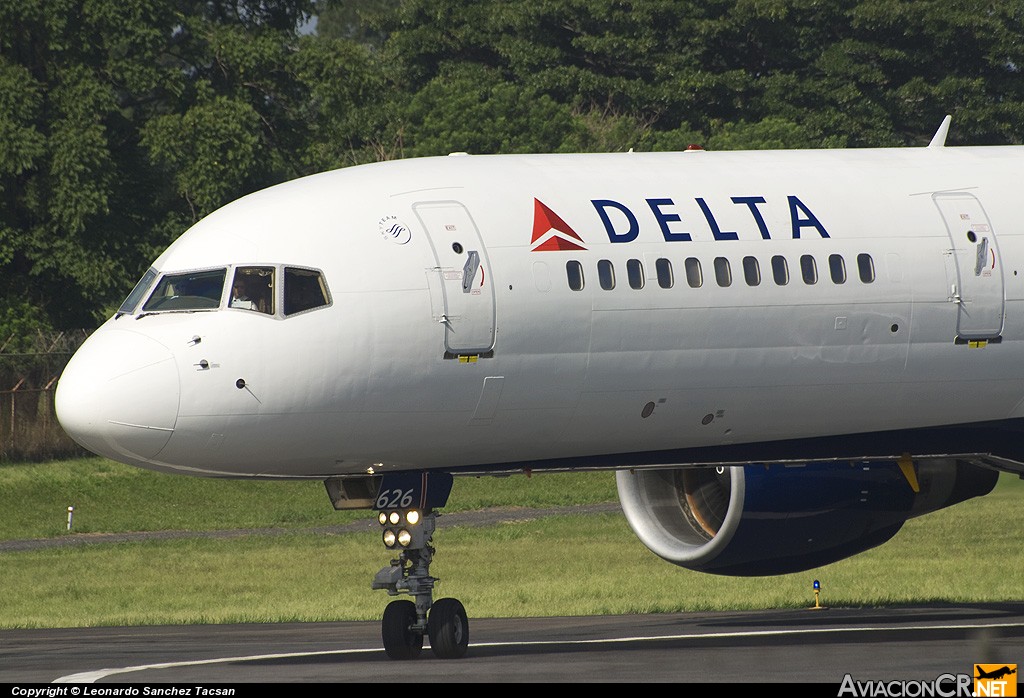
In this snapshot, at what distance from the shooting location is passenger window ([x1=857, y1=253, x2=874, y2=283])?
2628 cm

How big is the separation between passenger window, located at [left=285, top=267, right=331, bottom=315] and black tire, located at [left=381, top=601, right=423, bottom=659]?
3907 mm

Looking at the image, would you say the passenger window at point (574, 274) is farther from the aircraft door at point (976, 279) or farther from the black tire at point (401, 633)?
the aircraft door at point (976, 279)

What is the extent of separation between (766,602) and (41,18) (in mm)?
36706

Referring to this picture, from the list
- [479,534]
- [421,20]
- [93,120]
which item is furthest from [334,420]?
[421,20]

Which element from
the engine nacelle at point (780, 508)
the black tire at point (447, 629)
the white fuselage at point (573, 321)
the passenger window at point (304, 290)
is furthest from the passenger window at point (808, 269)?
the passenger window at point (304, 290)

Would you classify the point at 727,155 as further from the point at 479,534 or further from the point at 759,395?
the point at 479,534

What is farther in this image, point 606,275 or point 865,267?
point 865,267

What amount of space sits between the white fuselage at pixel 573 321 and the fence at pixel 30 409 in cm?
3510

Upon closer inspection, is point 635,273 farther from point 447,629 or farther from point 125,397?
point 125,397

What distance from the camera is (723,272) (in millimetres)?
25703

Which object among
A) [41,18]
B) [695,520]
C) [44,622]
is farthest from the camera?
[41,18]

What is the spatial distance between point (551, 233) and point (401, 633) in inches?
205

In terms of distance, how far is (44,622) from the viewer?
35188 millimetres

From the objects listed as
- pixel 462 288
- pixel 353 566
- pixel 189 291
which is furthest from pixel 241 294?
pixel 353 566
